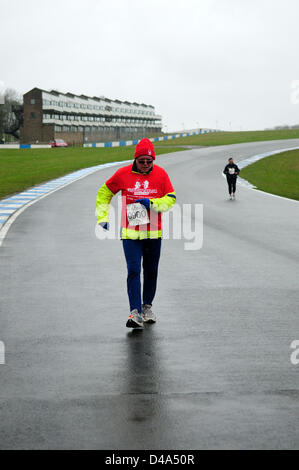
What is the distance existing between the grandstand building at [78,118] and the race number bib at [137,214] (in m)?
93.2

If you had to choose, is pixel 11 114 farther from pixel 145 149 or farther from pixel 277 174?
pixel 145 149

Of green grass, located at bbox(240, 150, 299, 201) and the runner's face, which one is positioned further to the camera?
green grass, located at bbox(240, 150, 299, 201)

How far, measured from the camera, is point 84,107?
132 m

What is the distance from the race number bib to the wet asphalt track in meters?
1.21

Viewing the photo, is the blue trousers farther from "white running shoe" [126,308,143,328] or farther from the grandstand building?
the grandstand building

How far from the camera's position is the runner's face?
754 cm

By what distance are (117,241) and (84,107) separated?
11972cm

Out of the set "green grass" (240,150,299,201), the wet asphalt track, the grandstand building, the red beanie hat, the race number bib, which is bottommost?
the wet asphalt track

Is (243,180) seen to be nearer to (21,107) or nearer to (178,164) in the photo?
(178,164)

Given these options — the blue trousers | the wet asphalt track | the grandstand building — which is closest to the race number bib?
the blue trousers

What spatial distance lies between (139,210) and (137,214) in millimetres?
50

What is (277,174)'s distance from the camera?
41281 mm

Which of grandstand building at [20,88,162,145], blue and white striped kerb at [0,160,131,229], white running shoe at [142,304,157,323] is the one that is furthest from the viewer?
grandstand building at [20,88,162,145]

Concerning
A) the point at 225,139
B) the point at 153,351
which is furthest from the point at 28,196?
the point at 225,139
